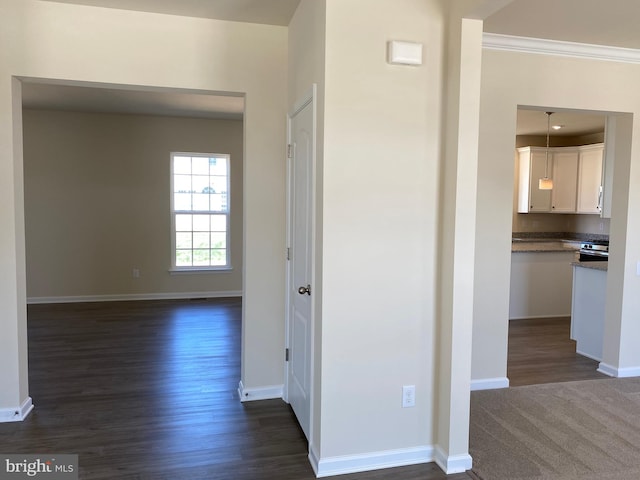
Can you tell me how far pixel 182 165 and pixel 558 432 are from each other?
19.9ft

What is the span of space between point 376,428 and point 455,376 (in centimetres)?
53

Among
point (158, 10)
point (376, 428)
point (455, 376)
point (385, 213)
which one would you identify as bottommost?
point (376, 428)

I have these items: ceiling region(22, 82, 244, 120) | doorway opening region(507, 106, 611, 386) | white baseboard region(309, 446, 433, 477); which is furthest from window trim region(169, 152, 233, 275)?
white baseboard region(309, 446, 433, 477)

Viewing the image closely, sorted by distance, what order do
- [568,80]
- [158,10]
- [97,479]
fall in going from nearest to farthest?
[97,479] → [158,10] → [568,80]

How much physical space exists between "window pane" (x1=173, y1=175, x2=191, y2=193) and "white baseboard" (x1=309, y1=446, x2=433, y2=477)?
5.40 metres

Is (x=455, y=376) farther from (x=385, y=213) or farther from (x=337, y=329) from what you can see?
(x=385, y=213)

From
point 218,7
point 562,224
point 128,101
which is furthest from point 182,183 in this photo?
point 562,224

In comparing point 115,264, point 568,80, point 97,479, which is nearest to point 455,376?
point 97,479

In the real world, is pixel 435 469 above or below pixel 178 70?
below

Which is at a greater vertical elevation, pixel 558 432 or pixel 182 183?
pixel 182 183

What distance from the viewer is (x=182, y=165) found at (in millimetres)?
7238

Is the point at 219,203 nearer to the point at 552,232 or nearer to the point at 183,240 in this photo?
the point at 183,240

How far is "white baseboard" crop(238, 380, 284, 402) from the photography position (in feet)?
11.5

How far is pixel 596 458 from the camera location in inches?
108
